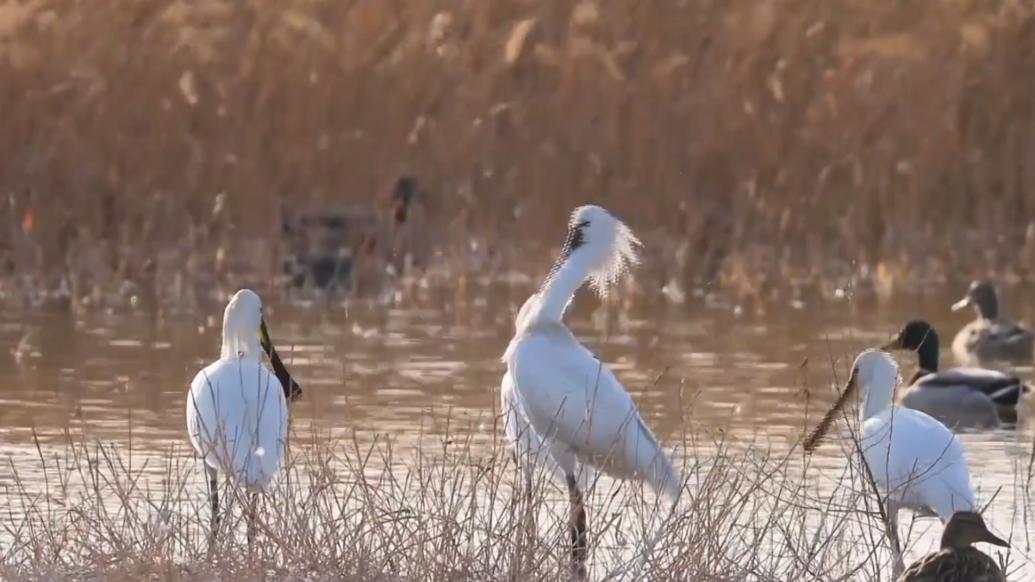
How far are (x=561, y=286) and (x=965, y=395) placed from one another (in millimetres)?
3670

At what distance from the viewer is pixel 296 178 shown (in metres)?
16.5

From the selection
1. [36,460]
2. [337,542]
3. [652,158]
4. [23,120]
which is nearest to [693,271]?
[652,158]

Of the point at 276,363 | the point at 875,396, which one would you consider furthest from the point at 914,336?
the point at 276,363

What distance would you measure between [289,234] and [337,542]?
33.6 ft

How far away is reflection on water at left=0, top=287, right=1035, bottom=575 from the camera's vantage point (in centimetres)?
1013

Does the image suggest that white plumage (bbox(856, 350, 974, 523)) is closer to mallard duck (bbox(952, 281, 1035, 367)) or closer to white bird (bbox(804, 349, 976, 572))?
white bird (bbox(804, 349, 976, 572))

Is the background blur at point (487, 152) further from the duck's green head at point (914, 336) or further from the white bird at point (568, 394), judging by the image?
the white bird at point (568, 394)

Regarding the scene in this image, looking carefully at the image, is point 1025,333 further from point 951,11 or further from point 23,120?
point 23,120

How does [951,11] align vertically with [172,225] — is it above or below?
above

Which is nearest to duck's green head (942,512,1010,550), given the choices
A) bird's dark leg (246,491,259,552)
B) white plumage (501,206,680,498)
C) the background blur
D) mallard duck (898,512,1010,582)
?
mallard duck (898,512,1010,582)

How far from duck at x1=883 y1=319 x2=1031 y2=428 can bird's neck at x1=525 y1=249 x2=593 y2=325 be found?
9.60 ft

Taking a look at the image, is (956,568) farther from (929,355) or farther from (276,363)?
(929,355)

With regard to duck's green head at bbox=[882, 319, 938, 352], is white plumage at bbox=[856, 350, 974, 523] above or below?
below

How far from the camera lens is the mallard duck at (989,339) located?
45.6ft
